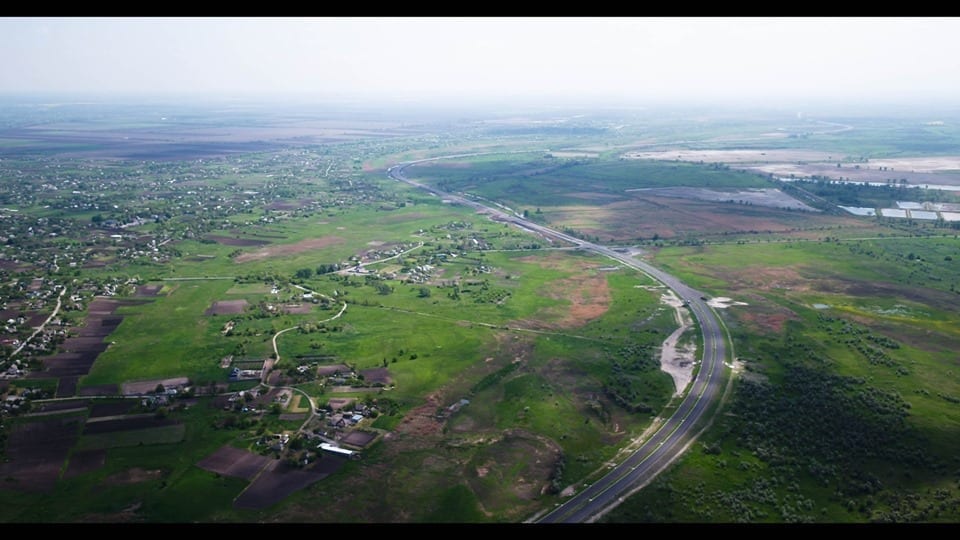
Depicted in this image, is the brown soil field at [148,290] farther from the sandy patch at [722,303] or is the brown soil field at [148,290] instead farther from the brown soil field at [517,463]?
the sandy patch at [722,303]

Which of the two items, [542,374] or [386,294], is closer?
[542,374]

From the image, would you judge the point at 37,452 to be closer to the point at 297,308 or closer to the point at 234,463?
the point at 234,463

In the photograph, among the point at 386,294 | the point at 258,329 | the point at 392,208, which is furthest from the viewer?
the point at 392,208

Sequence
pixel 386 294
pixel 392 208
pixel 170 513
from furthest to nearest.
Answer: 1. pixel 392 208
2. pixel 386 294
3. pixel 170 513

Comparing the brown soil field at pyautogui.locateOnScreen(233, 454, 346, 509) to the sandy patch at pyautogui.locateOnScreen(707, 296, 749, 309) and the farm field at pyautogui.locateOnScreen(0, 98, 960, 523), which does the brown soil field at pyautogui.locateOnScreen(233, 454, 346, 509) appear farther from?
the sandy patch at pyautogui.locateOnScreen(707, 296, 749, 309)

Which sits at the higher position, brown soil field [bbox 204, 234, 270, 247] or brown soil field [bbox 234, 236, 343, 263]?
brown soil field [bbox 204, 234, 270, 247]

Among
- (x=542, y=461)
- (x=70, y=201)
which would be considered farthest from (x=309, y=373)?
(x=70, y=201)

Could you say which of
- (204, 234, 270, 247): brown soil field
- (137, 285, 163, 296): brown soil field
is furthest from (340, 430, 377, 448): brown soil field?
(204, 234, 270, 247): brown soil field

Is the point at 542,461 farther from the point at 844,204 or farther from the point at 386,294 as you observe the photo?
the point at 844,204
